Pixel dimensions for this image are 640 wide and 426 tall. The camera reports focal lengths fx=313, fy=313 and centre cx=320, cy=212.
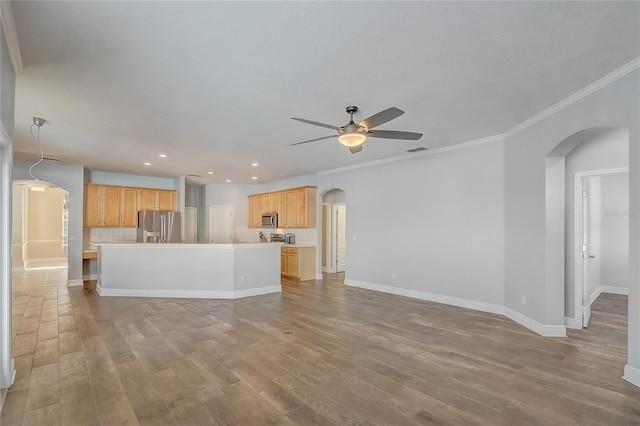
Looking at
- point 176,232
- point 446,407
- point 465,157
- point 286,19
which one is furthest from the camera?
point 176,232

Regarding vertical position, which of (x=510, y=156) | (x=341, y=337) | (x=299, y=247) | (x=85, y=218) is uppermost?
(x=510, y=156)

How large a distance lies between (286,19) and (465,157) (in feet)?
14.2

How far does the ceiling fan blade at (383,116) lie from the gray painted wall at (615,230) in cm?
624

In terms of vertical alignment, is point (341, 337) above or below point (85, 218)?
below

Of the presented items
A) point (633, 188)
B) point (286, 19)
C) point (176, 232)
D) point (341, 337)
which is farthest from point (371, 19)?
point (176, 232)

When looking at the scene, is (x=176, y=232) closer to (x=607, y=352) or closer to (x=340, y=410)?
(x=340, y=410)

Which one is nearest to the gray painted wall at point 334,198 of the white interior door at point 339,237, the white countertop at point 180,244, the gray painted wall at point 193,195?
the white interior door at point 339,237

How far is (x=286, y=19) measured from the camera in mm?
2129

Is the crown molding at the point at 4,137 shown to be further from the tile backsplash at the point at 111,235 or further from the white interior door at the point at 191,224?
the white interior door at the point at 191,224

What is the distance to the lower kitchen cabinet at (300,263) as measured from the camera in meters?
8.10

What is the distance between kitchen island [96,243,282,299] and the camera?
19.9ft

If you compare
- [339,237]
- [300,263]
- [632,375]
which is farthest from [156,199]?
[632,375]

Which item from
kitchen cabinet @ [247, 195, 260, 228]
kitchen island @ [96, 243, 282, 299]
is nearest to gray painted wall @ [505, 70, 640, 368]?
kitchen island @ [96, 243, 282, 299]

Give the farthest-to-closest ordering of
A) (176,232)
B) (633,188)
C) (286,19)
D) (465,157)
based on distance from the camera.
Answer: (176,232) → (465,157) → (633,188) → (286,19)
